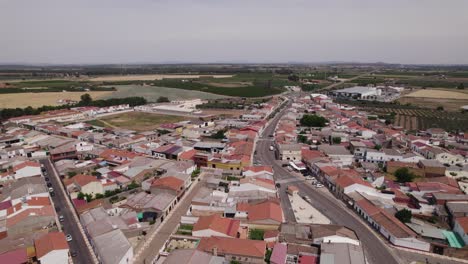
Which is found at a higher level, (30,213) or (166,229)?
(30,213)

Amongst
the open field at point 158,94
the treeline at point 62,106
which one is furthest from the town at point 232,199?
the open field at point 158,94

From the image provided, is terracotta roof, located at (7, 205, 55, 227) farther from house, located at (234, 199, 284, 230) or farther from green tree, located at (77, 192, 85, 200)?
house, located at (234, 199, 284, 230)

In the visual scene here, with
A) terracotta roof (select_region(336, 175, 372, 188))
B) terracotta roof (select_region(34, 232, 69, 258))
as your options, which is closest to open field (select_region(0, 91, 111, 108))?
terracotta roof (select_region(34, 232, 69, 258))

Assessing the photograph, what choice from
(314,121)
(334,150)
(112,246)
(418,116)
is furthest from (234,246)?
(418,116)

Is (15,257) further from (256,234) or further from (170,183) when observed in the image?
(256,234)

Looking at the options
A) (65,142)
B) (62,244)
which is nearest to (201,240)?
(62,244)

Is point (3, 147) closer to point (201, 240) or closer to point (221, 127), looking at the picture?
point (221, 127)
